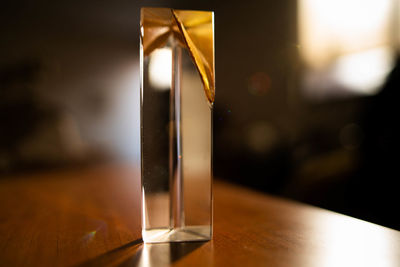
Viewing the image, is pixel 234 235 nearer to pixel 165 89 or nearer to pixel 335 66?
pixel 165 89

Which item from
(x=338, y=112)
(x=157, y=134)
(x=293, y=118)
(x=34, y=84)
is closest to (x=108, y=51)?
(x=34, y=84)

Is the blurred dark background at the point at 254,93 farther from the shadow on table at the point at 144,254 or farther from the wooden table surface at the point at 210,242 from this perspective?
the shadow on table at the point at 144,254

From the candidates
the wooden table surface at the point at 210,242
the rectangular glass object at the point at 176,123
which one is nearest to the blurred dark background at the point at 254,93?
the wooden table surface at the point at 210,242

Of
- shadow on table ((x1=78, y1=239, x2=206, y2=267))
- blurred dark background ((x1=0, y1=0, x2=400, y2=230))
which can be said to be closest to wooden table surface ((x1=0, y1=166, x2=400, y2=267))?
shadow on table ((x1=78, y1=239, x2=206, y2=267))

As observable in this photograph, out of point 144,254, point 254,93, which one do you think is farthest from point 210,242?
point 254,93

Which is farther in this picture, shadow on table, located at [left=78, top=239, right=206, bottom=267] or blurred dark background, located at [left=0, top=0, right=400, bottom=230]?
blurred dark background, located at [left=0, top=0, right=400, bottom=230]

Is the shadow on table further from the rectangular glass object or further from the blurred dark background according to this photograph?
the blurred dark background

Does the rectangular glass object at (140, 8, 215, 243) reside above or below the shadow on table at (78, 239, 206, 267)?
above
